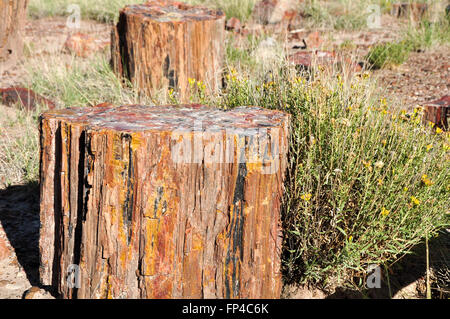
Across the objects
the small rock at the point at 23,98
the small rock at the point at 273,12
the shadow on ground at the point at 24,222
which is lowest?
the shadow on ground at the point at 24,222

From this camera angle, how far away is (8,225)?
3650 mm

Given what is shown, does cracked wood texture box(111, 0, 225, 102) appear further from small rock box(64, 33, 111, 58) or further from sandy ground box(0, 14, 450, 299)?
small rock box(64, 33, 111, 58)

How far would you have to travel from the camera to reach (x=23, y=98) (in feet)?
18.1

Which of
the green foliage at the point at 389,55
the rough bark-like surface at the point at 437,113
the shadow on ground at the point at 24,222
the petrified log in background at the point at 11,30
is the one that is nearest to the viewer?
the shadow on ground at the point at 24,222

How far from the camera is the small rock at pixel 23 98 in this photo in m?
5.40

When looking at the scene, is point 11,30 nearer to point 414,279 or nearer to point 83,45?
point 83,45

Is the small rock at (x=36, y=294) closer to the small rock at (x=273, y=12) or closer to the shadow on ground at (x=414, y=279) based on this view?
the shadow on ground at (x=414, y=279)

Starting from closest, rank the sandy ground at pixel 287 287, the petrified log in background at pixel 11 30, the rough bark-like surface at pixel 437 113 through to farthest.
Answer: the sandy ground at pixel 287 287 < the rough bark-like surface at pixel 437 113 < the petrified log in background at pixel 11 30

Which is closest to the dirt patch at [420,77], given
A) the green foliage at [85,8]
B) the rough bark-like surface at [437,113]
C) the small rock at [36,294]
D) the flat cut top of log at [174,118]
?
the rough bark-like surface at [437,113]

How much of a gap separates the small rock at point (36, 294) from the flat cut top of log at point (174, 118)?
0.88m

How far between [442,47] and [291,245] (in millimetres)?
4605

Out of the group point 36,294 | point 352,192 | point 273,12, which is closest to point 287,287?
point 352,192

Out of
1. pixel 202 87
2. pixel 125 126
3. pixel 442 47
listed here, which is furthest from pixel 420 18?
pixel 125 126
